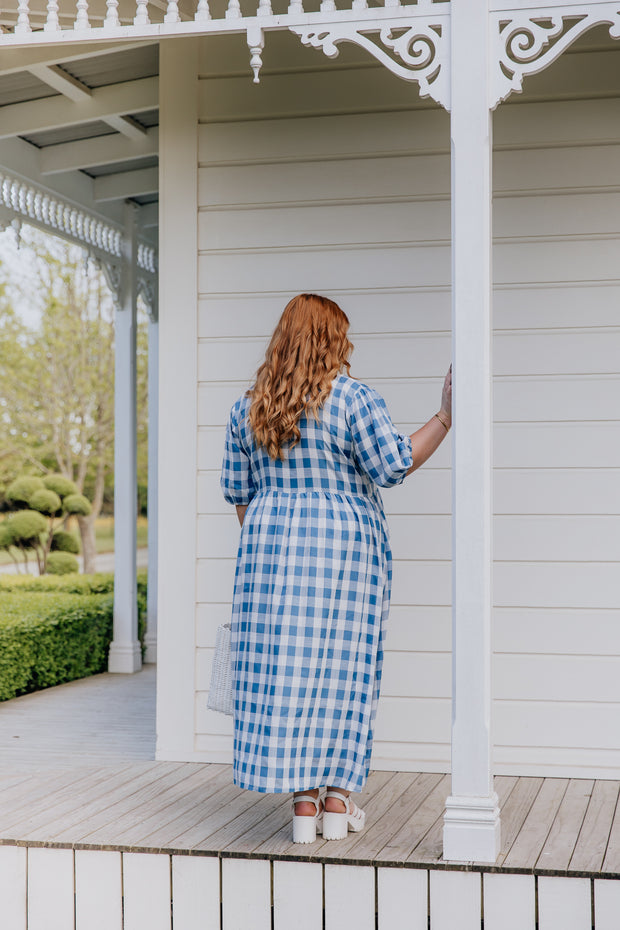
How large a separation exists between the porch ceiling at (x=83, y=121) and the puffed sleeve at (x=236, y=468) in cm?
178

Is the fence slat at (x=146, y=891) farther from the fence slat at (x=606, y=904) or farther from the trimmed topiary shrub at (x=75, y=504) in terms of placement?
the trimmed topiary shrub at (x=75, y=504)

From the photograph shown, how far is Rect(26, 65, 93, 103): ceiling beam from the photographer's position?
173 inches

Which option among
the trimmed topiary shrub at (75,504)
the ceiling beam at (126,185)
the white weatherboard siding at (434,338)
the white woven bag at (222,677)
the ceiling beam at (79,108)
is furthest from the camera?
the trimmed topiary shrub at (75,504)

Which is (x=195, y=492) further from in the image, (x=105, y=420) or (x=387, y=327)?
(x=105, y=420)

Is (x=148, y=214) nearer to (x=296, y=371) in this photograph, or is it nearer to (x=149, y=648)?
(x=149, y=648)

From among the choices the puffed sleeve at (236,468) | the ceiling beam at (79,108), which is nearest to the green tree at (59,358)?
the ceiling beam at (79,108)

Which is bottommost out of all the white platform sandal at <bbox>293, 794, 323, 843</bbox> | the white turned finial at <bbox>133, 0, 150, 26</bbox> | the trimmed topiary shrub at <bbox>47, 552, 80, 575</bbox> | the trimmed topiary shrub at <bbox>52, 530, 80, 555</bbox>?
the trimmed topiary shrub at <bbox>47, 552, 80, 575</bbox>

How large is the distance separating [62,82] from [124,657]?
11.2 feet

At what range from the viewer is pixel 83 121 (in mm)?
4898

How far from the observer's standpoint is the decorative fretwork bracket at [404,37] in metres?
2.77

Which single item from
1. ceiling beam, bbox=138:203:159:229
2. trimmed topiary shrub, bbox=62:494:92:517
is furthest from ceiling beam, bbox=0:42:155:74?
trimmed topiary shrub, bbox=62:494:92:517

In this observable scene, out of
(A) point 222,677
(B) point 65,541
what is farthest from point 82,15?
(B) point 65,541

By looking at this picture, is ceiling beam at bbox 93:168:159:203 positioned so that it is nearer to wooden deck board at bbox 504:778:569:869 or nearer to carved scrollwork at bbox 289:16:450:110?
carved scrollwork at bbox 289:16:450:110

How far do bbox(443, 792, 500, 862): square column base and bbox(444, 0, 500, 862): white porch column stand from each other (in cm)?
1
